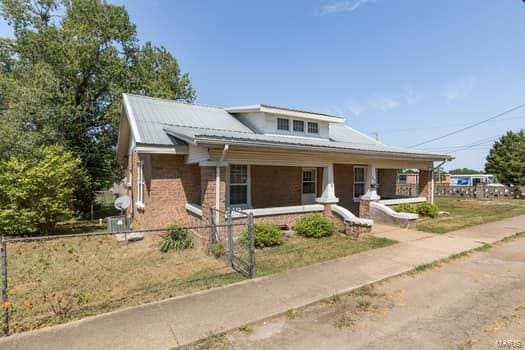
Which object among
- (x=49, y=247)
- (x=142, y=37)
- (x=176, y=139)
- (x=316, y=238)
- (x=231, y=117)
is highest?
(x=142, y=37)

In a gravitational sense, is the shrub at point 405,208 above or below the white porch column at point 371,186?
below

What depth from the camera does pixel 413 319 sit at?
396cm

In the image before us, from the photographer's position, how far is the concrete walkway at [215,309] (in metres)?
Answer: 3.47

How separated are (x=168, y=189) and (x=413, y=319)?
788 cm

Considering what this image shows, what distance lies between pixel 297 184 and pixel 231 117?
463 centimetres

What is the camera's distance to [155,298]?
478 cm

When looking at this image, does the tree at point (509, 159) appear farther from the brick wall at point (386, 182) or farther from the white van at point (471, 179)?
the brick wall at point (386, 182)

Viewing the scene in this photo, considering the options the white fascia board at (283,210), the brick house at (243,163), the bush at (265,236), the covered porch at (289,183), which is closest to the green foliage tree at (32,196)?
the brick house at (243,163)

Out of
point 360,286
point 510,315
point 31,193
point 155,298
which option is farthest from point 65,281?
point 510,315

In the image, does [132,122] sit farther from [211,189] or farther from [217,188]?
[217,188]

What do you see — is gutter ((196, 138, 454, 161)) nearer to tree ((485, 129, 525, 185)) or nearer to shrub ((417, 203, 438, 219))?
shrub ((417, 203, 438, 219))

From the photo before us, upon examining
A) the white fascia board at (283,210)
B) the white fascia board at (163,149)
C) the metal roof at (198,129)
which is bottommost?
the white fascia board at (283,210)

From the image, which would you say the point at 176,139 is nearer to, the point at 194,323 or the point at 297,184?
the point at 297,184

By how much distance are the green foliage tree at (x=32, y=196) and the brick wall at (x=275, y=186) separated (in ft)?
27.9
